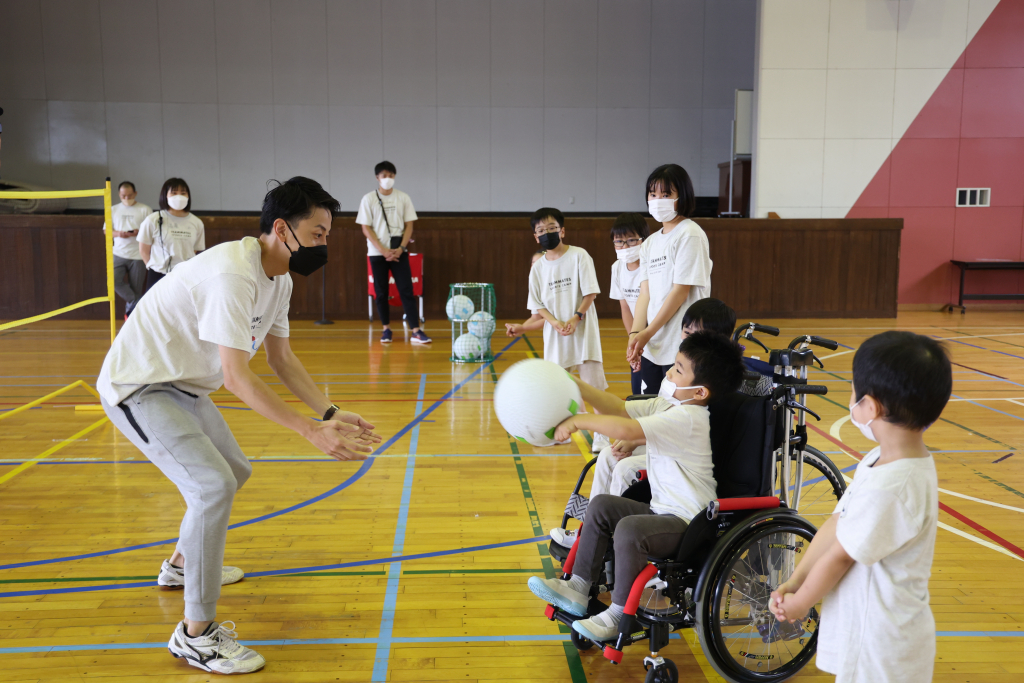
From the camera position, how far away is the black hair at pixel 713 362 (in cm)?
221

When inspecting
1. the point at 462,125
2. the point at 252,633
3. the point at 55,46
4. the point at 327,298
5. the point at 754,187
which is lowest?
the point at 252,633

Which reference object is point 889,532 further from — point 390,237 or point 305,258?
point 390,237

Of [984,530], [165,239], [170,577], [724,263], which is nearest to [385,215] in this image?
[165,239]

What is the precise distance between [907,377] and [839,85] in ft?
35.1

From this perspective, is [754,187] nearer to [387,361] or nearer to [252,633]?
[387,361]

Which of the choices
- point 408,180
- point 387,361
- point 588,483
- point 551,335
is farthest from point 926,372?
point 408,180

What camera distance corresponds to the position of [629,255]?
438 centimetres

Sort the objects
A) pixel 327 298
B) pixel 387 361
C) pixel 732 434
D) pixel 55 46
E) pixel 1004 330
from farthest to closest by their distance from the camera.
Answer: pixel 55 46
pixel 327 298
pixel 1004 330
pixel 387 361
pixel 732 434

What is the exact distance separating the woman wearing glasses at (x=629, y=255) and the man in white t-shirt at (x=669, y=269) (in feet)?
1.42

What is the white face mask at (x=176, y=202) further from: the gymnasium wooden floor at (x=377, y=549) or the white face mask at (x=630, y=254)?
the white face mask at (x=630, y=254)

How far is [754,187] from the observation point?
11.0m

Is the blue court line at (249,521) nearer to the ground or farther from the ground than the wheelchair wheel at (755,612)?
nearer to the ground

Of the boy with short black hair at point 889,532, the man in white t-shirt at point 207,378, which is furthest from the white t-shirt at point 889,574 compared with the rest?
the man in white t-shirt at point 207,378

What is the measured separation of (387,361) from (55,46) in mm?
9823
